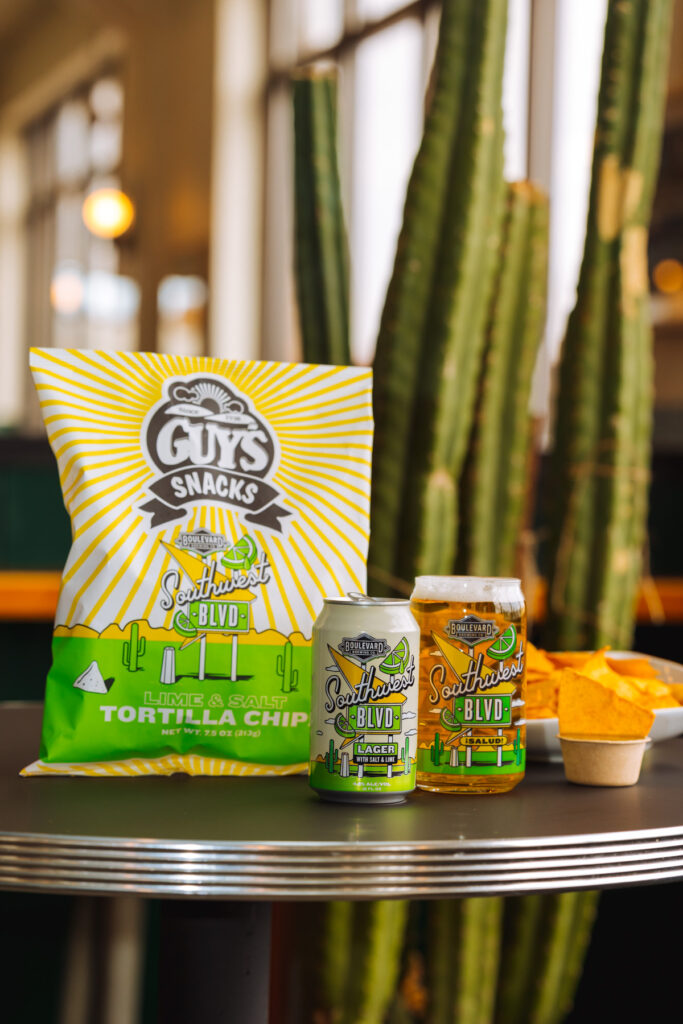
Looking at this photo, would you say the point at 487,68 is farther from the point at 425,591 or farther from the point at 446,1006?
the point at 446,1006

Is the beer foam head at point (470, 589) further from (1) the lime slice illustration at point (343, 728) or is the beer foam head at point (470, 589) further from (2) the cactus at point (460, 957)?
(2) the cactus at point (460, 957)

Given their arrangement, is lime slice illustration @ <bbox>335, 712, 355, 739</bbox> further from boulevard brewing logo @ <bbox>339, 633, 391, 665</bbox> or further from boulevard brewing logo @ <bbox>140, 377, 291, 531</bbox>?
boulevard brewing logo @ <bbox>140, 377, 291, 531</bbox>

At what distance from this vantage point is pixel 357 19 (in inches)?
223

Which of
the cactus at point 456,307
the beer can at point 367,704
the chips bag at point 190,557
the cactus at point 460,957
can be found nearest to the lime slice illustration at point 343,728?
the beer can at point 367,704

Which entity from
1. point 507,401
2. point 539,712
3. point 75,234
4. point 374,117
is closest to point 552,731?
point 539,712

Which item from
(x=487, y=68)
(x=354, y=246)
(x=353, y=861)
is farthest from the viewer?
(x=354, y=246)

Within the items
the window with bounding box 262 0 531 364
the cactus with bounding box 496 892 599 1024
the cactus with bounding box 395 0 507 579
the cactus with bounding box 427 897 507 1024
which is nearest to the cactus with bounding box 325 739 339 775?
the cactus with bounding box 395 0 507 579

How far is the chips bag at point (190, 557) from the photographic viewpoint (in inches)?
32.8

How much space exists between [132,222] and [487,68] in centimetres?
620

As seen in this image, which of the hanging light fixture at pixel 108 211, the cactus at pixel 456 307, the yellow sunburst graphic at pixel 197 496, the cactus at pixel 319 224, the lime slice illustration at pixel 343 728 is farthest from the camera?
the hanging light fixture at pixel 108 211

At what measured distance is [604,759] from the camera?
0.83m

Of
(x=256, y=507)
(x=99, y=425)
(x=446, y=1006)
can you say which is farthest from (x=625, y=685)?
(x=446, y=1006)

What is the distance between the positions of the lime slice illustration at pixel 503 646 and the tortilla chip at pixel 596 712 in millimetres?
80

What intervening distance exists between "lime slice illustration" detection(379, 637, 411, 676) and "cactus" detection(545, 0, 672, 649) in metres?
0.81
